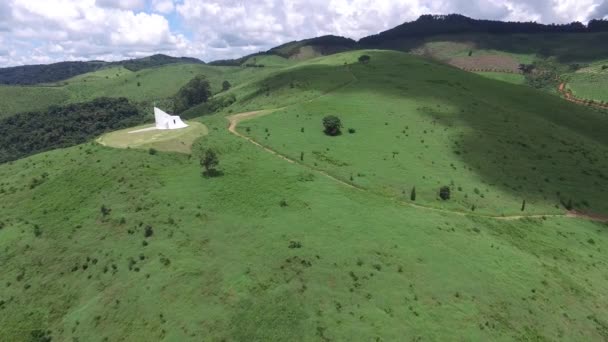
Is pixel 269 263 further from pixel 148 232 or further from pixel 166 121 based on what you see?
pixel 166 121

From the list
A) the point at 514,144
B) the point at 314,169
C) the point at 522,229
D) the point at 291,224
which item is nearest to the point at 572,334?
the point at 522,229

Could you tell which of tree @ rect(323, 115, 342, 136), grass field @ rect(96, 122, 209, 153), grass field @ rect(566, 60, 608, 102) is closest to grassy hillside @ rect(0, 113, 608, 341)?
grass field @ rect(96, 122, 209, 153)

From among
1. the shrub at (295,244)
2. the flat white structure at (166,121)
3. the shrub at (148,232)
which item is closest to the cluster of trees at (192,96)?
the flat white structure at (166,121)

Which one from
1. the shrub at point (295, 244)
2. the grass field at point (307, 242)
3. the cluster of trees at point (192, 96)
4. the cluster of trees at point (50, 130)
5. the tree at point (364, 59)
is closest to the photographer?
the grass field at point (307, 242)

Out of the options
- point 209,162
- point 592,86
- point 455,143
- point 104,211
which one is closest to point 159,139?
point 209,162

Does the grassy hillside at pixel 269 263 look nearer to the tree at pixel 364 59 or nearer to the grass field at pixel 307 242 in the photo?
the grass field at pixel 307 242
